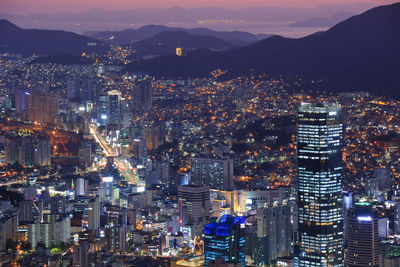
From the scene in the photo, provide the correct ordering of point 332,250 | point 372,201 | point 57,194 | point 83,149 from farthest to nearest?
point 83,149
point 57,194
point 372,201
point 332,250

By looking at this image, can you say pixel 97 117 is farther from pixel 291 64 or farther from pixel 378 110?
pixel 378 110

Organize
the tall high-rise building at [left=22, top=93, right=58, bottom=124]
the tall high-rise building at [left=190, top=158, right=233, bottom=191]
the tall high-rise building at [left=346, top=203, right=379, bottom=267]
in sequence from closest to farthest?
the tall high-rise building at [left=346, top=203, right=379, bottom=267] < the tall high-rise building at [left=190, top=158, right=233, bottom=191] < the tall high-rise building at [left=22, top=93, right=58, bottom=124]

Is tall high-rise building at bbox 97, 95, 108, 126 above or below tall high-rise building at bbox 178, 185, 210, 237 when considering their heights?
above

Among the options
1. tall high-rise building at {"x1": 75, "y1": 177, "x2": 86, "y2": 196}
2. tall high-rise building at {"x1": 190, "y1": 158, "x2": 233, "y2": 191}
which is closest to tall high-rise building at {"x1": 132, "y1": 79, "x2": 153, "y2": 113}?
tall high-rise building at {"x1": 75, "y1": 177, "x2": 86, "y2": 196}

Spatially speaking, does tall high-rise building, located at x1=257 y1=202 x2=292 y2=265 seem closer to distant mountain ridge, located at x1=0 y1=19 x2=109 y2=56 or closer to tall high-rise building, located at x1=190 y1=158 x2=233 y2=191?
tall high-rise building, located at x1=190 y1=158 x2=233 y2=191

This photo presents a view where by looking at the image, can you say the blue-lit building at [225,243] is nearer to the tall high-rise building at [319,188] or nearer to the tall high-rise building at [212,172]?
the tall high-rise building at [319,188]

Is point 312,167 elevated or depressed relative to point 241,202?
A: elevated

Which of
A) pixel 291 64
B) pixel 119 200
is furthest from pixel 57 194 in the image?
pixel 291 64
